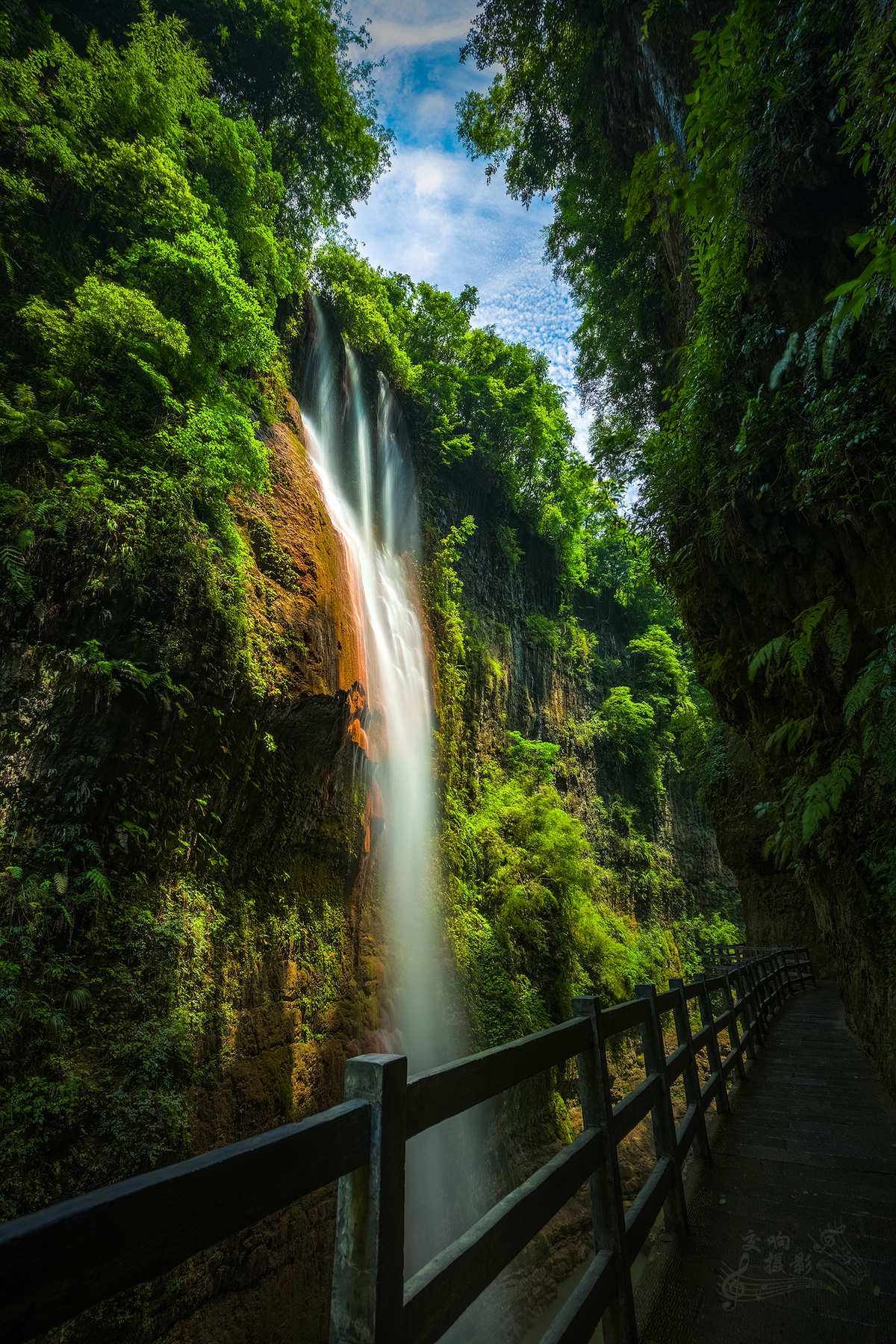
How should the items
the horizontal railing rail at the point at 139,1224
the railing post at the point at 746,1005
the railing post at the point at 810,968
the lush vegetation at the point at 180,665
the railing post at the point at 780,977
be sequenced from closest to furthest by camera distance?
1. the horizontal railing rail at the point at 139,1224
2. the lush vegetation at the point at 180,665
3. the railing post at the point at 746,1005
4. the railing post at the point at 780,977
5. the railing post at the point at 810,968

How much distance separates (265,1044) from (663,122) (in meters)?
12.2

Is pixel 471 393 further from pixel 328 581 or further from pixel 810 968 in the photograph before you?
pixel 810 968

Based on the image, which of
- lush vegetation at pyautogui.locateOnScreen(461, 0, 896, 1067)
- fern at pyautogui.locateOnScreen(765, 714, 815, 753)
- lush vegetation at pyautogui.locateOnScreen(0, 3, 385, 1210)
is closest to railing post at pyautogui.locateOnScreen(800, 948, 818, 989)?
lush vegetation at pyautogui.locateOnScreen(461, 0, 896, 1067)

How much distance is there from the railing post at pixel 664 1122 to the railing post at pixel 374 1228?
7.63 feet

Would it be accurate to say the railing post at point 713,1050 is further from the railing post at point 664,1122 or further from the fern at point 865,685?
the fern at point 865,685

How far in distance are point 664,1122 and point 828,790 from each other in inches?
96.9

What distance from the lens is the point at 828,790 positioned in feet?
13.8

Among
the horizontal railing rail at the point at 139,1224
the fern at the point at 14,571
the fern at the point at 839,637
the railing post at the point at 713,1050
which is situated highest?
the fern at the point at 14,571

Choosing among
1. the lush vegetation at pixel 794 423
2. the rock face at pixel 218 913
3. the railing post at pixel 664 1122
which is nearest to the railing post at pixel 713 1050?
the lush vegetation at pixel 794 423

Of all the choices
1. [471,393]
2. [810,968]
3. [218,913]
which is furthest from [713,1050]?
[471,393]

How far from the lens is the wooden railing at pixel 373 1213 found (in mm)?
779

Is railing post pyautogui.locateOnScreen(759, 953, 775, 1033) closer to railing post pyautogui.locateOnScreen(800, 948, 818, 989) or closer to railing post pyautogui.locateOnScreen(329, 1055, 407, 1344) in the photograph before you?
railing post pyautogui.locateOnScreen(800, 948, 818, 989)

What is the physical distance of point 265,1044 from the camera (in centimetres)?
655

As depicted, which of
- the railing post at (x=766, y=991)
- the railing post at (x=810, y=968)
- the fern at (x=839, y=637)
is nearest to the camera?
the fern at (x=839, y=637)
